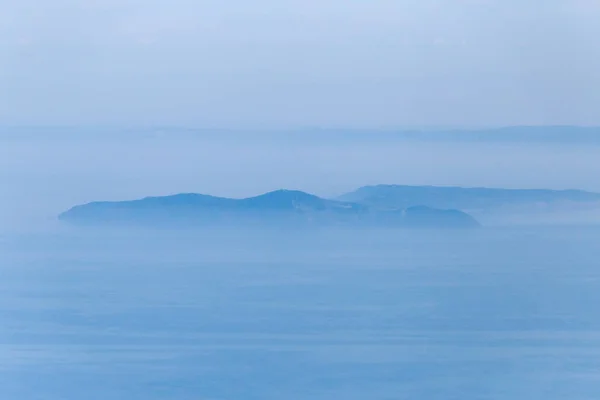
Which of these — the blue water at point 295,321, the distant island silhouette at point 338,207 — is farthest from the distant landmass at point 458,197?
the blue water at point 295,321

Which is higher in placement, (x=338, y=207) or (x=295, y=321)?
(x=338, y=207)

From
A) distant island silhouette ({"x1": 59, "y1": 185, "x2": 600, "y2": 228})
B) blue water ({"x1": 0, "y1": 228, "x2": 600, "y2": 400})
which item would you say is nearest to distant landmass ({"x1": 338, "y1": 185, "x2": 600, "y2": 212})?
distant island silhouette ({"x1": 59, "y1": 185, "x2": 600, "y2": 228})

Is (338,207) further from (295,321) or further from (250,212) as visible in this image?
(295,321)

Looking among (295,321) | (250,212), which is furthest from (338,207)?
(295,321)

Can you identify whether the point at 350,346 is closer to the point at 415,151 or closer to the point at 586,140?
the point at 415,151

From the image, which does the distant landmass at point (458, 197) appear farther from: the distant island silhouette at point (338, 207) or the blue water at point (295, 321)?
the blue water at point (295, 321)

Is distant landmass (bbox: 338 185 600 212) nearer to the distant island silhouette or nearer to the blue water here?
the distant island silhouette
